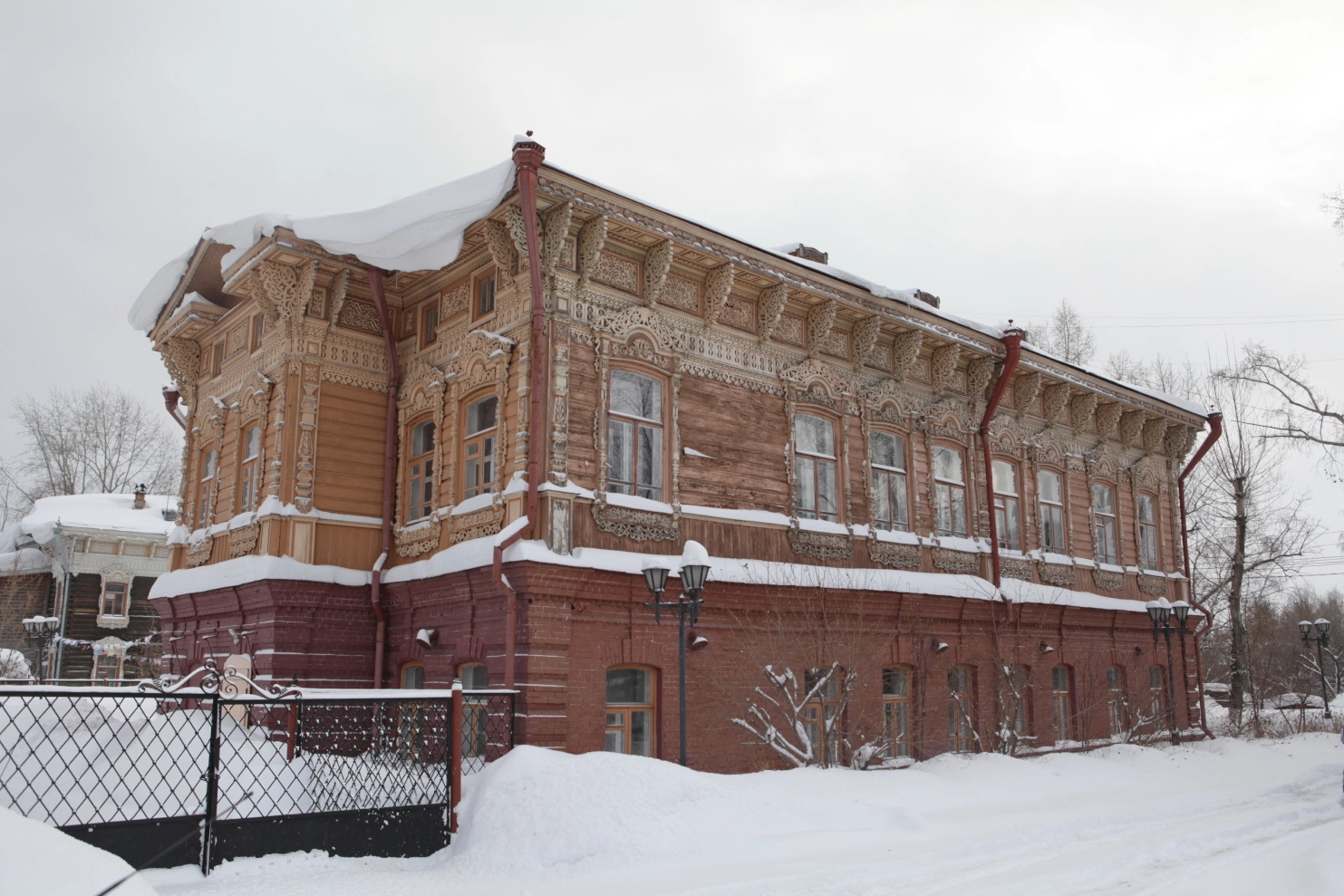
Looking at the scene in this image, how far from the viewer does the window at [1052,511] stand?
757 inches

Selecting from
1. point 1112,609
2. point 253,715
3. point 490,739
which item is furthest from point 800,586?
point 1112,609

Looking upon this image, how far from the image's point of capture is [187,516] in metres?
17.0

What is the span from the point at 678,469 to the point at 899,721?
5.43 metres

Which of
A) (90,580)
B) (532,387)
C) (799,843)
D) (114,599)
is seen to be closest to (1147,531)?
(532,387)

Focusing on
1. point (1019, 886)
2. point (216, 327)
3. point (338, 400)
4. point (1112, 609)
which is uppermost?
point (216, 327)

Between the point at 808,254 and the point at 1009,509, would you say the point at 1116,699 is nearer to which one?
Result: the point at 1009,509

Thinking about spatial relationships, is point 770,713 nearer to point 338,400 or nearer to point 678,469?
point 678,469

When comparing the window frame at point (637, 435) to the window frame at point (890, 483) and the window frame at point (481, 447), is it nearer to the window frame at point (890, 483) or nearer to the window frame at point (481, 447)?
the window frame at point (481, 447)

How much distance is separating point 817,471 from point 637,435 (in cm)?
330

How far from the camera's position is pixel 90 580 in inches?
1267

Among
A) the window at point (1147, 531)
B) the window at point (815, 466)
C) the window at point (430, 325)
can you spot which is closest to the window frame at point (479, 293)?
the window at point (430, 325)

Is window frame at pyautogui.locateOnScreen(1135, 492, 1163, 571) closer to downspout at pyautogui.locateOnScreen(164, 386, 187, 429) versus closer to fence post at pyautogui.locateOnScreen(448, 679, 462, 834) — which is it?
fence post at pyautogui.locateOnScreen(448, 679, 462, 834)

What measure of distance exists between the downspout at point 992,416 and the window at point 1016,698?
37.9 inches

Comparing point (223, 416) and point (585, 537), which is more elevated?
point (223, 416)
